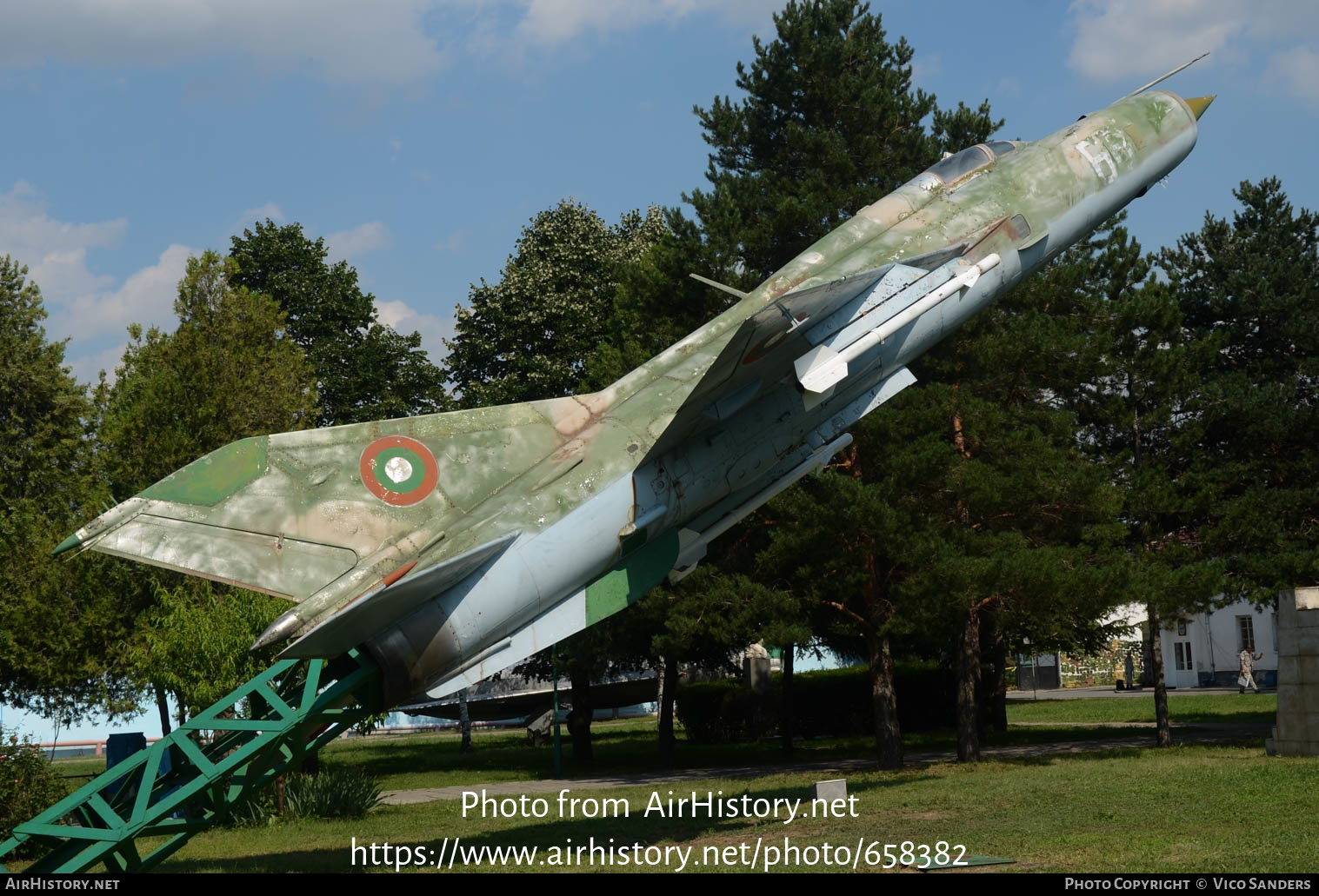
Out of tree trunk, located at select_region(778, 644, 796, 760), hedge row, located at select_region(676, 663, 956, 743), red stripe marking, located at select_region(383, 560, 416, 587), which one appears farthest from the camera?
hedge row, located at select_region(676, 663, 956, 743)

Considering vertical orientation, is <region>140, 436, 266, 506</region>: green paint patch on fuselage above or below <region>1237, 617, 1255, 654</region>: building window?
above

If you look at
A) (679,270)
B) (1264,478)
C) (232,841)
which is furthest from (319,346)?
(1264,478)

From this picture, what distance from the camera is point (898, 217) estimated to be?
49.6ft

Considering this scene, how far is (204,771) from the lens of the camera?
35.3 feet

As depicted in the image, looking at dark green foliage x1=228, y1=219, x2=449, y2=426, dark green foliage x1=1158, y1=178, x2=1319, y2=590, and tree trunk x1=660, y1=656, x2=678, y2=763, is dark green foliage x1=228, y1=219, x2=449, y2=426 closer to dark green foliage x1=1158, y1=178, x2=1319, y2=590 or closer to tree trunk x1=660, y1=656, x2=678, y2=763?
tree trunk x1=660, y1=656, x2=678, y2=763

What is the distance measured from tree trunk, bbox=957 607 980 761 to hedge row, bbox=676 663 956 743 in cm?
984

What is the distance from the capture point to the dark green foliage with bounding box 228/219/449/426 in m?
41.1

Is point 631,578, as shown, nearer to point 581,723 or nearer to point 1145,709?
point 581,723

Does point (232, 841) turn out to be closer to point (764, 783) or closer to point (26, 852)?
Answer: point (26, 852)

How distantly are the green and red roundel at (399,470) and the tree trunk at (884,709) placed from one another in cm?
1411

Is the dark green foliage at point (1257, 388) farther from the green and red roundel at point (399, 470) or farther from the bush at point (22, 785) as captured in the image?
the bush at point (22, 785)

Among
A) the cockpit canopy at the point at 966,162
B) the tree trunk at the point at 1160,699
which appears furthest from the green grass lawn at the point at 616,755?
the cockpit canopy at the point at 966,162

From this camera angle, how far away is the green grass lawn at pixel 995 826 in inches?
466

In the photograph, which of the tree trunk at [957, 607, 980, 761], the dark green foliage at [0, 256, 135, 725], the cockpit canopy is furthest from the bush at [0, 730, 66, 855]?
the tree trunk at [957, 607, 980, 761]
